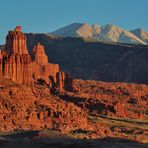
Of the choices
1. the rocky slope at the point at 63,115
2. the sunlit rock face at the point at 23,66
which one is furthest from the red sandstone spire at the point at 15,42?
the rocky slope at the point at 63,115

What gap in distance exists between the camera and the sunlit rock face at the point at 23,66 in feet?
363

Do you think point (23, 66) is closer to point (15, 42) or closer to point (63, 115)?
point (15, 42)

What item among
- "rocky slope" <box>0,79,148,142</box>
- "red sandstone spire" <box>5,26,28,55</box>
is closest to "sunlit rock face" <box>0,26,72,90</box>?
"red sandstone spire" <box>5,26,28,55</box>

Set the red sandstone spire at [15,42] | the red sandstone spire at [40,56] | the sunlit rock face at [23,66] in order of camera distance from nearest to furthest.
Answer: the sunlit rock face at [23,66], the red sandstone spire at [15,42], the red sandstone spire at [40,56]

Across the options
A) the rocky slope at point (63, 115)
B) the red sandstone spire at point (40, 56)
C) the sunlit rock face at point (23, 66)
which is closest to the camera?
the rocky slope at point (63, 115)

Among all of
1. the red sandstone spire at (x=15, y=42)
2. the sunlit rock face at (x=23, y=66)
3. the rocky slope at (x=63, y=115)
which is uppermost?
the red sandstone spire at (x=15, y=42)

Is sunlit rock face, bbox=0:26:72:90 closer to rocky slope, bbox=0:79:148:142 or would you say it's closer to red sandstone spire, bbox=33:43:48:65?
red sandstone spire, bbox=33:43:48:65

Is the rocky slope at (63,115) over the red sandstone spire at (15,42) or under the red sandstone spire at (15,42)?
under

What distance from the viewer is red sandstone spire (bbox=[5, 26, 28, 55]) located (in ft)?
417

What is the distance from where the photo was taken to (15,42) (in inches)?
5044

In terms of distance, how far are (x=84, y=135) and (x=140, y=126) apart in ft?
125

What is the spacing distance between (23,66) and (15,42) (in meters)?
12.8

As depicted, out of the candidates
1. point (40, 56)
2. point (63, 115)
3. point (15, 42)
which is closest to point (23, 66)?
point (15, 42)

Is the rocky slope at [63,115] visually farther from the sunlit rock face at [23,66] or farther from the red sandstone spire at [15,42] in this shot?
the red sandstone spire at [15,42]
